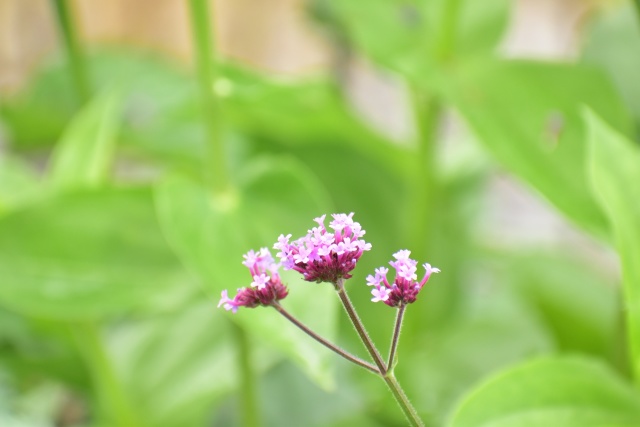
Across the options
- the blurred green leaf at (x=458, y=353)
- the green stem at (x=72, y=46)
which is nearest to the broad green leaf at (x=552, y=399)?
the blurred green leaf at (x=458, y=353)

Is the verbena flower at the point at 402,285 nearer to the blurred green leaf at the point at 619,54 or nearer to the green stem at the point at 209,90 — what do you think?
the green stem at the point at 209,90

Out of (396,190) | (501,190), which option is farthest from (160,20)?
(396,190)

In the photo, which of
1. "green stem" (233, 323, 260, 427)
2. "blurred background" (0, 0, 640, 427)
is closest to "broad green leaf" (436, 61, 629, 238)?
"blurred background" (0, 0, 640, 427)

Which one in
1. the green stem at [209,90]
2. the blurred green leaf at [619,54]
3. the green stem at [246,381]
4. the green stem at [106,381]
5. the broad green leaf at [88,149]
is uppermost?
the broad green leaf at [88,149]

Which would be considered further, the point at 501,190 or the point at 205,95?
the point at 501,190

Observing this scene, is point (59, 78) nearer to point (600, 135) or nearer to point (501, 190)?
point (600, 135)

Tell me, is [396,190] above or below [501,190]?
below

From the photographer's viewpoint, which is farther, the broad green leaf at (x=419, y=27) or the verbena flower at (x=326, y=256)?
the broad green leaf at (x=419, y=27)

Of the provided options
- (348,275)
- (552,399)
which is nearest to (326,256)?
(348,275)
